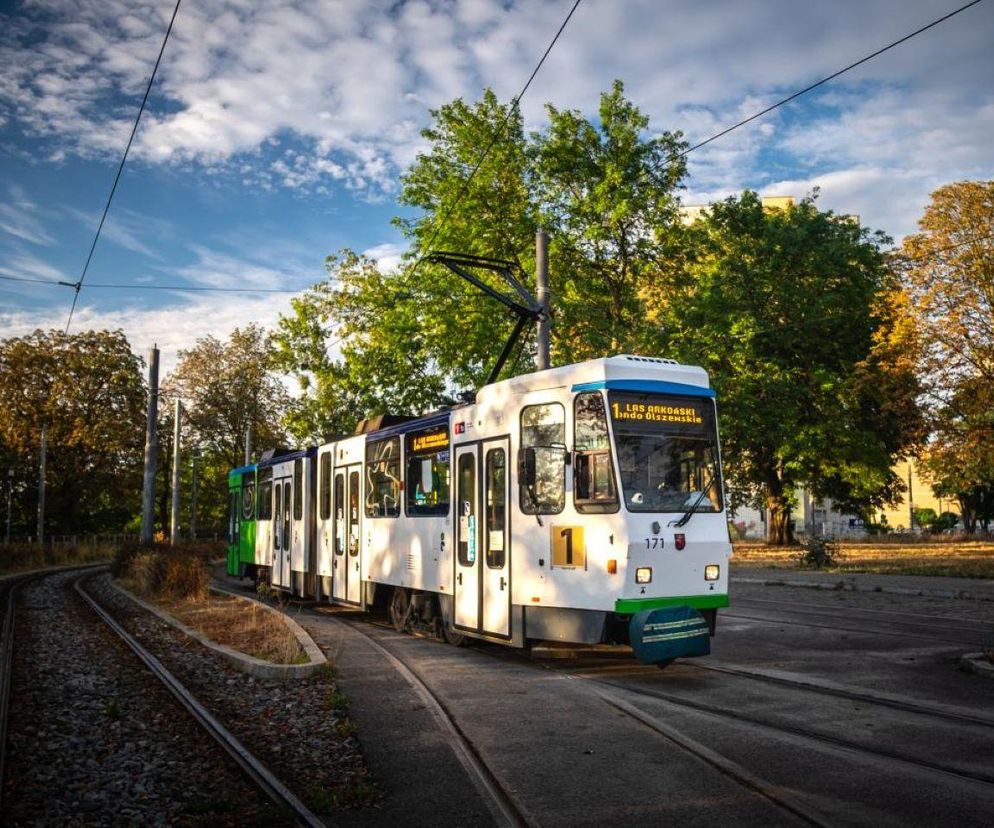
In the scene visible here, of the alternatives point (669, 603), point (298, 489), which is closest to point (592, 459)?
point (669, 603)

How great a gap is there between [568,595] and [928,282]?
67.0 ft

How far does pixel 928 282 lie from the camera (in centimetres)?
2555

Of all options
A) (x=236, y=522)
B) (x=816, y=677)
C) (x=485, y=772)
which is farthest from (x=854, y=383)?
(x=485, y=772)

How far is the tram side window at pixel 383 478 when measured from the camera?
45.2 feet

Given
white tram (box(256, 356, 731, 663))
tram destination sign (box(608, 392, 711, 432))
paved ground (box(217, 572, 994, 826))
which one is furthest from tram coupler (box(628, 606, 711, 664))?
tram destination sign (box(608, 392, 711, 432))

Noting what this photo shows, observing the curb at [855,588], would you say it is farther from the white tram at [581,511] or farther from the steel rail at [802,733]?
the steel rail at [802,733]

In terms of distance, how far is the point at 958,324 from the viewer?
81.1 ft

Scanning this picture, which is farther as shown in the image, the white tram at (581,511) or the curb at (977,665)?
the curb at (977,665)

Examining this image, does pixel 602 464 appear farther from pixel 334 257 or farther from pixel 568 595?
pixel 334 257

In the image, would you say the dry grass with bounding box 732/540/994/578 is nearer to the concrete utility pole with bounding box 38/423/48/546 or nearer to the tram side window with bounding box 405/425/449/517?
the tram side window with bounding box 405/425/449/517

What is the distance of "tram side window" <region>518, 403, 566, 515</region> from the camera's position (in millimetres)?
9883

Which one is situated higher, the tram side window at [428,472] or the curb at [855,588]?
the tram side window at [428,472]

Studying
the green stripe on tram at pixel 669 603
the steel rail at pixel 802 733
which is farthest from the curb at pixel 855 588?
the steel rail at pixel 802 733

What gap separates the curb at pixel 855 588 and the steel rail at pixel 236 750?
14282mm
